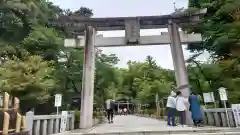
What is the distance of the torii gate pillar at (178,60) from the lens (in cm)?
1144

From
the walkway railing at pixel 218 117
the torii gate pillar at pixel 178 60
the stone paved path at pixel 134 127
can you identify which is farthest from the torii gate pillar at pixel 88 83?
A: the walkway railing at pixel 218 117

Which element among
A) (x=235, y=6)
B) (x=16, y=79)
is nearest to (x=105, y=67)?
(x=16, y=79)

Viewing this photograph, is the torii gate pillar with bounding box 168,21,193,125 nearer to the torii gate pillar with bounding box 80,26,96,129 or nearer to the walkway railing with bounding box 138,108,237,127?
the walkway railing with bounding box 138,108,237,127

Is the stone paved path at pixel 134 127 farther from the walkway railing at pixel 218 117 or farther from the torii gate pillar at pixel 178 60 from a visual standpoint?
the torii gate pillar at pixel 178 60

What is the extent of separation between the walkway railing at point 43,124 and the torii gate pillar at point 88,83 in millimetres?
813

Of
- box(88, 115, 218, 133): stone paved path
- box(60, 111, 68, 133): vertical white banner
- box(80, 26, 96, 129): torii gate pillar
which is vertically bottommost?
box(88, 115, 218, 133): stone paved path

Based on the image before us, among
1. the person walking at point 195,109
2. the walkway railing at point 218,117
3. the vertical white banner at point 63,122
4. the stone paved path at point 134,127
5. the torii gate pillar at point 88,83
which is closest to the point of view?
the stone paved path at point 134,127

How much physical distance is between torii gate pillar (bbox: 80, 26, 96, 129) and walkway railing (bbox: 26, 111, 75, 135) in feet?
2.67

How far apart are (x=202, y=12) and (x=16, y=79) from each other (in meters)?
10.5

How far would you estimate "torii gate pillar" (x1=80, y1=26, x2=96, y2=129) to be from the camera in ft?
36.7

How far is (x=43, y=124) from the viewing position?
8.75 metres

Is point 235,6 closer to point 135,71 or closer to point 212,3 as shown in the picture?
point 212,3

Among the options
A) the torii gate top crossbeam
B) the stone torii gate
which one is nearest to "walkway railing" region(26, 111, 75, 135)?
the stone torii gate

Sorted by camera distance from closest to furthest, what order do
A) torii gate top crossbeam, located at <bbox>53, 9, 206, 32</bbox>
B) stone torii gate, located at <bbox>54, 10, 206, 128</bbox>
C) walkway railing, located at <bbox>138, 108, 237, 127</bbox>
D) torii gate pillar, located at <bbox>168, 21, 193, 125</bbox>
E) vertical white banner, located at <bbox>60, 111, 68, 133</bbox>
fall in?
walkway railing, located at <bbox>138, 108, 237, 127</bbox> < vertical white banner, located at <bbox>60, 111, 68, 133</bbox> < torii gate pillar, located at <bbox>168, 21, 193, 125</bbox> < stone torii gate, located at <bbox>54, 10, 206, 128</bbox> < torii gate top crossbeam, located at <bbox>53, 9, 206, 32</bbox>
